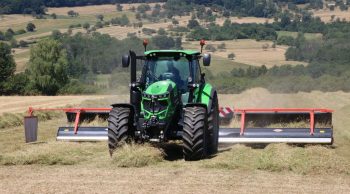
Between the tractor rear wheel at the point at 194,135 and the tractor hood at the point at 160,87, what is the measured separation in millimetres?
570

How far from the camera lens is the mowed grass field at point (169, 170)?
919 centimetres

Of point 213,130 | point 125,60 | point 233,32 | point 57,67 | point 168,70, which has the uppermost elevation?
point 125,60

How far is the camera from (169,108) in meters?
11.7

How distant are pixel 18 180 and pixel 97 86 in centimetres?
4290

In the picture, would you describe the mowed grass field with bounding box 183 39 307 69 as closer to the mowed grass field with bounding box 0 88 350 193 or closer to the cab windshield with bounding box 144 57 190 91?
the cab windshield with bounding box 144 57 190 91

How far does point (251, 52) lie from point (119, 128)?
51.4 m

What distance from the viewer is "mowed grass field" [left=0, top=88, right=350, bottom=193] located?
9.19 meters

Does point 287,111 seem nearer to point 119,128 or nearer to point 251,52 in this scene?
point 119,128

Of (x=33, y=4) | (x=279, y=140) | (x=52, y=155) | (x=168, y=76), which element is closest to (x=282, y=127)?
(x=279, y=140)

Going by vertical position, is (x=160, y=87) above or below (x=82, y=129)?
above

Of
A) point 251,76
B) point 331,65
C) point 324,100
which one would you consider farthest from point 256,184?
point 251,76

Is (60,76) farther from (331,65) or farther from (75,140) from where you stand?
(75,140)

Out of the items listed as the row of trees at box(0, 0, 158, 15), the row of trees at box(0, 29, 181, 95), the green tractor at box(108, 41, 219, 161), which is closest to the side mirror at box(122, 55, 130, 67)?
the green tractor at box(108, 41, 219, 161)

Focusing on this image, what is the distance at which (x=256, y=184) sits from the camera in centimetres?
943
